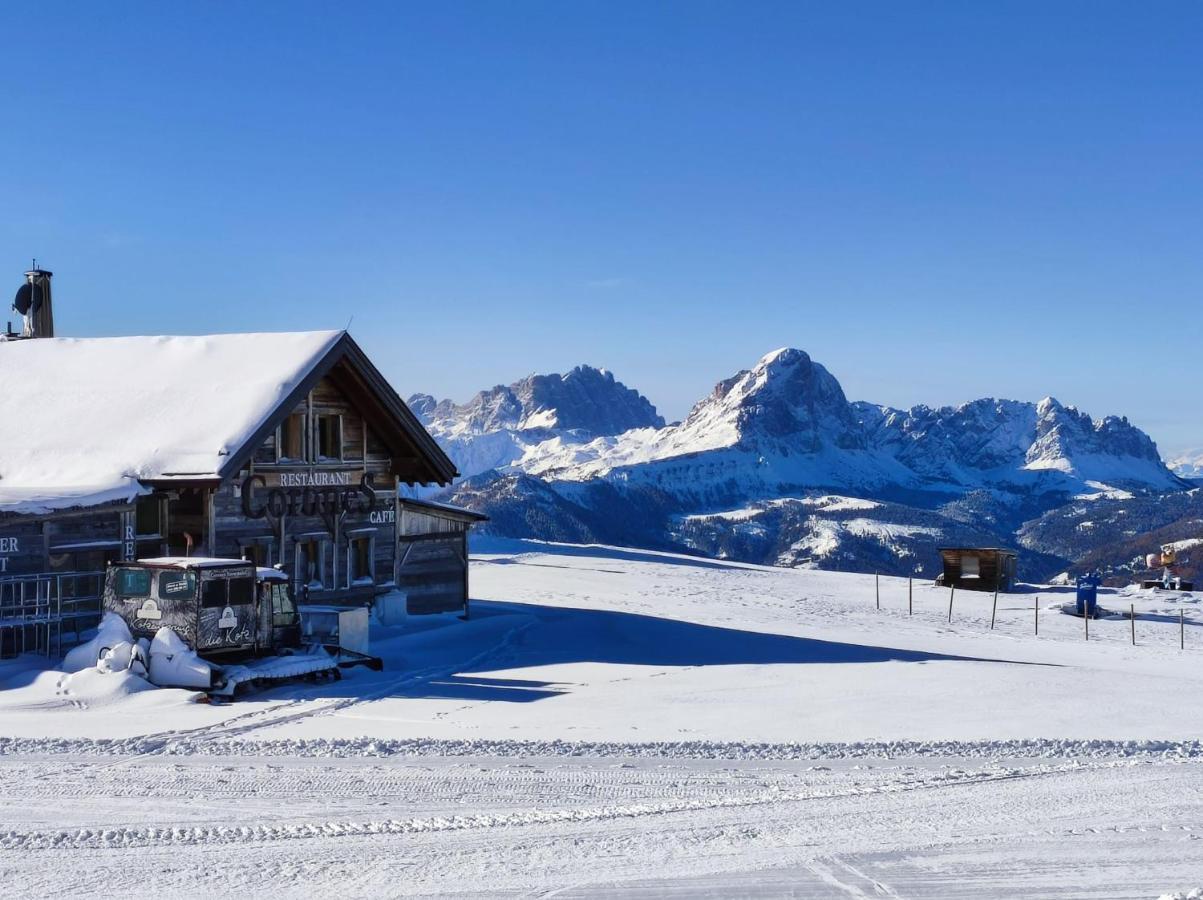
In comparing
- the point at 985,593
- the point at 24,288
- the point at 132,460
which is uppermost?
the point at 24,288

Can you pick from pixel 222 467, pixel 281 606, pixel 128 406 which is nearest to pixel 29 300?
pixel 128 406

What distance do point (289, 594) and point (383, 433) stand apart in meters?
9.01

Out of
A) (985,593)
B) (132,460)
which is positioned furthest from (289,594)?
(985,593)

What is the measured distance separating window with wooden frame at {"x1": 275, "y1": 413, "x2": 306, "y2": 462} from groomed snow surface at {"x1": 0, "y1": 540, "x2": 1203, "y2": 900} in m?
4.98

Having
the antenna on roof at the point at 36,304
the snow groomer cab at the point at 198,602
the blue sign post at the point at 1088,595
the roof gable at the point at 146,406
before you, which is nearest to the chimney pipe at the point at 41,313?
the antenna on roof at the point at 36,304

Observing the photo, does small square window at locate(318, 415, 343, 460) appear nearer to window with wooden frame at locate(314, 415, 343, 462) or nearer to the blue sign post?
window with wooden frame at locate(314, 415, 343, 462)

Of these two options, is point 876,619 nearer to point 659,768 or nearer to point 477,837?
point 659,768

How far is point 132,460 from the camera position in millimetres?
25312

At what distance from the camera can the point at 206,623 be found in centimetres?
2055

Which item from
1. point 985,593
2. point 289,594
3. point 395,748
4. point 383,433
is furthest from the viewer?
point 985,593

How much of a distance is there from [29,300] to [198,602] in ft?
70.6

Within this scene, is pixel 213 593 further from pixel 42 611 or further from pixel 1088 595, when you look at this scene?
pixel 1088 595

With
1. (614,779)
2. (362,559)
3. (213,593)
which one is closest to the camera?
(614,779)

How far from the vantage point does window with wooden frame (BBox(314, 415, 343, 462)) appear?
29.9 metres
